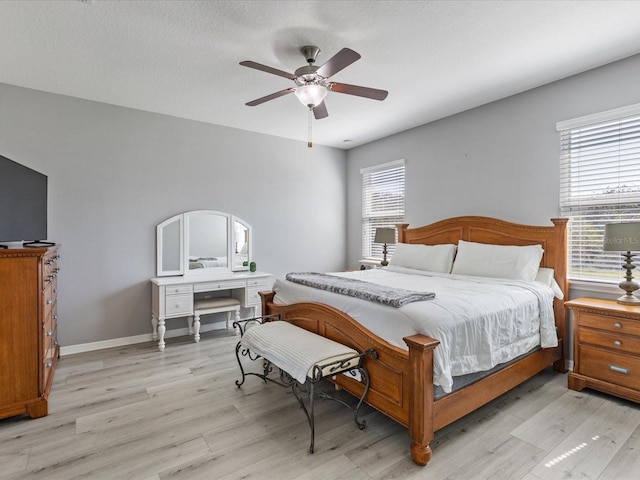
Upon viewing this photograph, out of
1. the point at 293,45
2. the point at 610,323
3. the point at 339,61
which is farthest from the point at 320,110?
the point at 610,323

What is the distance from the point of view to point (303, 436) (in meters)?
2.20

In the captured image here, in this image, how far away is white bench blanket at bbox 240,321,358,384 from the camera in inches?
83.7

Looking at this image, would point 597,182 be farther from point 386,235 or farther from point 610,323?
point 386,235

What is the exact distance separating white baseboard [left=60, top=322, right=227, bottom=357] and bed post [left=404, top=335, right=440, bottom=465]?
331 cm

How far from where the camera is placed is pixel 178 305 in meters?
3.94

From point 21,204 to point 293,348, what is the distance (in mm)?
2597

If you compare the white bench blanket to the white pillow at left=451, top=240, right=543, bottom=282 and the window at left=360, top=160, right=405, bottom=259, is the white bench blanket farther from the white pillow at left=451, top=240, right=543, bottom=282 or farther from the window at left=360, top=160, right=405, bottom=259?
the window at left=360, top=160, right=405, bottom=259

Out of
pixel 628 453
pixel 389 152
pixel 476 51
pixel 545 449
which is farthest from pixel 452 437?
pixel 389 152

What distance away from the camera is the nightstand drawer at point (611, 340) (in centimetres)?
250

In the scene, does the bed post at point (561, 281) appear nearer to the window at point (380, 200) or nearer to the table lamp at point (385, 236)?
the table lamp at point (385, 236)

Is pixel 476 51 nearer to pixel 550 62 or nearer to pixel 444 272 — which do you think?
pixel 550 62

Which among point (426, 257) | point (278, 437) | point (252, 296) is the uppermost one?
point (426, 257)

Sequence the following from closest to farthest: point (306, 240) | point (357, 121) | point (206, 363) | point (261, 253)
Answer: point (206, 363) < point (357, 121) < point (261, 253) < point (306, 240)

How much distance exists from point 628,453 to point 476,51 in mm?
2904
